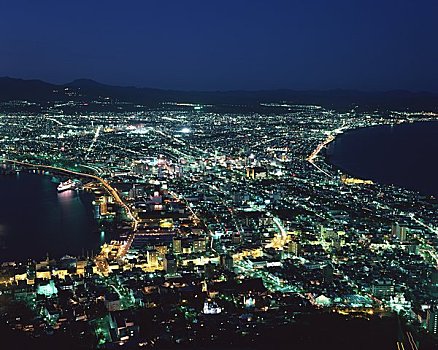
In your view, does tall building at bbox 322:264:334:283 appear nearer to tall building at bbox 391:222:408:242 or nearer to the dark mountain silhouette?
tall building at bbox 391:222:408:242

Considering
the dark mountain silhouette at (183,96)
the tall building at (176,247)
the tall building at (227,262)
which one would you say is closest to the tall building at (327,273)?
the tall building at (227,262)

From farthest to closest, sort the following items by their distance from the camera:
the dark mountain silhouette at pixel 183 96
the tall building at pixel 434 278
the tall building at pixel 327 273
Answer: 1. the dark mountain silhouette at pixel 183 96
2. the tall building at pixel 327 273
3. the tall building at pixel 434 278

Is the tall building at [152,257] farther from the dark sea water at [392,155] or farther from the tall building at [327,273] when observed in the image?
the dark sea water at [392,155]

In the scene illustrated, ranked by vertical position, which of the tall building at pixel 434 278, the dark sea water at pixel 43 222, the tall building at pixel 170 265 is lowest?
the dark sea water at pixel 43 222

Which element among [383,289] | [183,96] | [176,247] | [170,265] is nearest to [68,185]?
[176,247]

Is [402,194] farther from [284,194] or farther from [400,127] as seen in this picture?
[400,127]

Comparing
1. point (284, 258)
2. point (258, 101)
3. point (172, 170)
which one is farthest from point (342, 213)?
point (258, 101)
